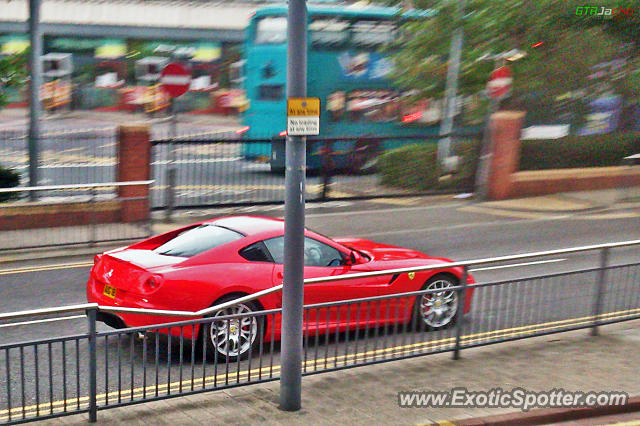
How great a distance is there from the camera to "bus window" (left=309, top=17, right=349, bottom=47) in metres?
22.0

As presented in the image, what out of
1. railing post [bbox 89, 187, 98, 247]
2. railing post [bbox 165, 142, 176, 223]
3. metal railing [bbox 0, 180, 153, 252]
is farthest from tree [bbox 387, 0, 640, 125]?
railing post [bbox 89, 187, 98, 247]

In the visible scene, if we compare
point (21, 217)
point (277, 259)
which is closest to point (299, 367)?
point (277, 259)

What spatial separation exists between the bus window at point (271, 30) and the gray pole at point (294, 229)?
16.5m

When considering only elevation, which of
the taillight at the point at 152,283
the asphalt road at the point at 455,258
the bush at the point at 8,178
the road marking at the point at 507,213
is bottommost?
the asphalt road at the point at 455,258

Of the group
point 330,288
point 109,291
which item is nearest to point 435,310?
point 330,288

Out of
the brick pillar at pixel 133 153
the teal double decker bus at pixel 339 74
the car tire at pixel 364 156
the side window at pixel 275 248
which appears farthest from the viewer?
the teal double decker bus at pixel 339 74

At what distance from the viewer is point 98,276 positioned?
9383mm

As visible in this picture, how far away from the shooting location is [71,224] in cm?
1452

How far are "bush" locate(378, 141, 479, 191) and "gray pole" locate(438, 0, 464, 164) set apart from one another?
21 centimetres

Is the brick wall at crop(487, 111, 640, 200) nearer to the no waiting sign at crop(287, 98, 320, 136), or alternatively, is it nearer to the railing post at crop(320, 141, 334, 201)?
the railing post at crop(320, 141, 334, 201)

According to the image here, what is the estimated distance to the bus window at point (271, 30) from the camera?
2308 cm

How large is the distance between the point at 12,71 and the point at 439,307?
1060cm

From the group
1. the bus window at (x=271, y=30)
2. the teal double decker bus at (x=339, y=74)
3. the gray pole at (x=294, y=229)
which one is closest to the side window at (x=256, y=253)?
the gray pole at (x=294, y=229)

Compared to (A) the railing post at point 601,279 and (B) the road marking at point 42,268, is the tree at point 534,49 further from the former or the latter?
(A) the railing post at point 601,279
